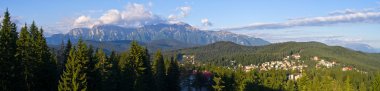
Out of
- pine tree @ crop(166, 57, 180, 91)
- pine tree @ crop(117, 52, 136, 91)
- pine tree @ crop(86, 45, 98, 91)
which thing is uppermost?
pine tree @ crop(86, 45, 98, 91)

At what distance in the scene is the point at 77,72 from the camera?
49344mm

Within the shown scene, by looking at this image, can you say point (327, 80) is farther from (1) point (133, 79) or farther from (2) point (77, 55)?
(2) point (77, 55)

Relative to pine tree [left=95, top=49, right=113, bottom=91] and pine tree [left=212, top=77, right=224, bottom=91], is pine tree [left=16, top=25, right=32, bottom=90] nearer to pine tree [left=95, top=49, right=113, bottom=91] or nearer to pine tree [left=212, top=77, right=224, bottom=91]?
pine tree [left=95, top=49, right=113, bottom=91]

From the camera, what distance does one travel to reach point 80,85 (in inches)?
1961

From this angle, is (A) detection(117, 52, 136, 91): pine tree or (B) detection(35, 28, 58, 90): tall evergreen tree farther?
(A) detection(117, 52, 136, 91): pine tree

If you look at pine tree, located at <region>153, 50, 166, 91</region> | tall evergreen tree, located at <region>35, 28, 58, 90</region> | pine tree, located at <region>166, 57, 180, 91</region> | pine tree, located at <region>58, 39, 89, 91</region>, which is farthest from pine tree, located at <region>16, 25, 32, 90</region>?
pine tree, located at <region>166, 57, 180, 91</region>

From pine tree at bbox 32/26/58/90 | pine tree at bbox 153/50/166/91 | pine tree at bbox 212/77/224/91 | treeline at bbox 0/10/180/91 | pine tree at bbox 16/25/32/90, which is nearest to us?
treeline at bbox 0/10/180/91

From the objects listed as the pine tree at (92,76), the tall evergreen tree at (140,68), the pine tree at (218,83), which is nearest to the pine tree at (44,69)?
the pine tree at (92,76)

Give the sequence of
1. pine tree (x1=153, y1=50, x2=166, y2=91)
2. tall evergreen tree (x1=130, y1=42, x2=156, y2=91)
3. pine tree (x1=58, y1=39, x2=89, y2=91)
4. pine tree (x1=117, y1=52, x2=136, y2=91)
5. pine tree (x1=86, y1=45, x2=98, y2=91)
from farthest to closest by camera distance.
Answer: pine tree (x1=153, y1=50, x2=166, y2=91) → tall evergreen tree (x1=130, y1=42, x2=156, y2=91) → pine tree (x1=117, y1=52, x2=136, y2=91) → pine tree (x1=86, y1=45, x2=98, y2=91) → pine tree (x1=58, y1=39, x2=89, y2=91)

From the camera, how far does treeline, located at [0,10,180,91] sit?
50000 mm

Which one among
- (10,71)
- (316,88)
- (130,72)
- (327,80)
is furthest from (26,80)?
(327,80)

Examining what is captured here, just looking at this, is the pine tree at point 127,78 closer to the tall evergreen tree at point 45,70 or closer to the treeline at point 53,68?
the treeline at point 53,68

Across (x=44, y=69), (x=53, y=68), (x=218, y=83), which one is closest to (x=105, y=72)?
(x=53, y=68)

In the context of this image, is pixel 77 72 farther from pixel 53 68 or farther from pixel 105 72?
pixel 105 72
